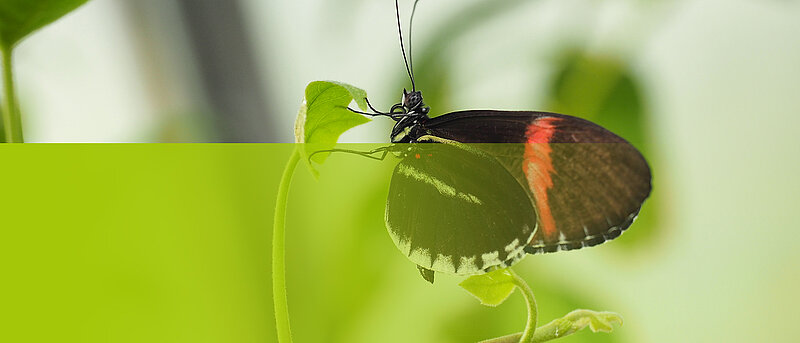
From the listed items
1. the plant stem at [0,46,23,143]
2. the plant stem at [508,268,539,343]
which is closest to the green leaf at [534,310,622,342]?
the plant stem at [508,268,539,343]

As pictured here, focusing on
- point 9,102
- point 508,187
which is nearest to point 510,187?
point 508,187

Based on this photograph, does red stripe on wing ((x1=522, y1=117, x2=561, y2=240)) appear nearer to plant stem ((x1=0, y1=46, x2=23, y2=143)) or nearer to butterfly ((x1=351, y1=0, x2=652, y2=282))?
butterfly ((x1=351, y1=0, x2=652, y2=282))

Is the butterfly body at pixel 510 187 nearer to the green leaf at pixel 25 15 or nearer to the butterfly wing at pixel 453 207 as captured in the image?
the butterfly wing at pixel 453 207

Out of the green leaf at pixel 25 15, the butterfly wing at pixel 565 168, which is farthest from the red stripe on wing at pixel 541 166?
the green leaf at pixel 25 15

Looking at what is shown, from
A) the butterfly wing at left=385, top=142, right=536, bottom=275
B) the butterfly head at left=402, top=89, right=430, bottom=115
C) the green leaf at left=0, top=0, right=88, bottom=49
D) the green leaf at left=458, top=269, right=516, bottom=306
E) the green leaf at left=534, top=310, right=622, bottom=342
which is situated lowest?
the green leaf at left=534, top=310, right=622, bottom=342

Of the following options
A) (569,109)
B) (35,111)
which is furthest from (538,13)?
(35,111)

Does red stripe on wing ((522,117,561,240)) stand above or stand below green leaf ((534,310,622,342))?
above

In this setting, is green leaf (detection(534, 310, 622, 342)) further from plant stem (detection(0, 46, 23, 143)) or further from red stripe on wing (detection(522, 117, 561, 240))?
plant stem (detection(0, 46, 23, 143))
